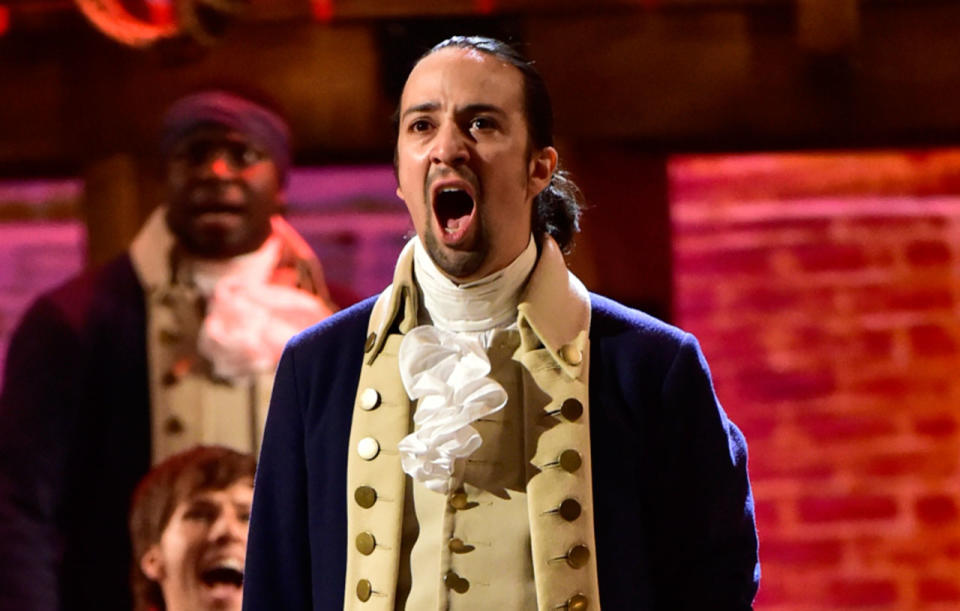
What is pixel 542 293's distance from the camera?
176 centimetres

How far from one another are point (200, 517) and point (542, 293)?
145 centimetres

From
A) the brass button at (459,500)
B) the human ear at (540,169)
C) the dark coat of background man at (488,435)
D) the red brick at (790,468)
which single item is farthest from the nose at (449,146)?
the red brick at (790,468)

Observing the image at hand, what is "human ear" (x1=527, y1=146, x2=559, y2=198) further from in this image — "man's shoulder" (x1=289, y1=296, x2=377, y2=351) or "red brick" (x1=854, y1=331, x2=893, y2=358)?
"red brick" (x1=854, y1=331, x2=893, y2=358)

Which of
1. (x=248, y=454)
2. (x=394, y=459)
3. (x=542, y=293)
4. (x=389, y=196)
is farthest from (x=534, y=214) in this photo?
(x=389, y=196)

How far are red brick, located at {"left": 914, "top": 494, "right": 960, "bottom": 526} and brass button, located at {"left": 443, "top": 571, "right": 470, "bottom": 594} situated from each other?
86.2 inches

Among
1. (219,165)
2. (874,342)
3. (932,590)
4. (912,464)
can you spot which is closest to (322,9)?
(219,165)

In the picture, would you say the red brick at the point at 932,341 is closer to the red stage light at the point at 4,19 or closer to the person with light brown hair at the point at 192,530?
the person with light brown hair at the point at 192,530

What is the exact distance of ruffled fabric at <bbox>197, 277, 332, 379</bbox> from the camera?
122 inches

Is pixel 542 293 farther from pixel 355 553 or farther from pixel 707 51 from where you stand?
pixel 707 51

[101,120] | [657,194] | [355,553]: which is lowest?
[355,553]

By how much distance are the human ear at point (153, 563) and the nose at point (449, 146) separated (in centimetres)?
159

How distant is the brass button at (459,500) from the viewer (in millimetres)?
1647

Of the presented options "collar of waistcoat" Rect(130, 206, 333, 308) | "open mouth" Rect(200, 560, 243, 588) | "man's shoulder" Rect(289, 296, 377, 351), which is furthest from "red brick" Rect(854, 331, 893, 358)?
"man's shoulder" Rect(289, 296, 377, 351)

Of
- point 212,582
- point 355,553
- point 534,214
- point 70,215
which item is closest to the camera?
point 355,553
